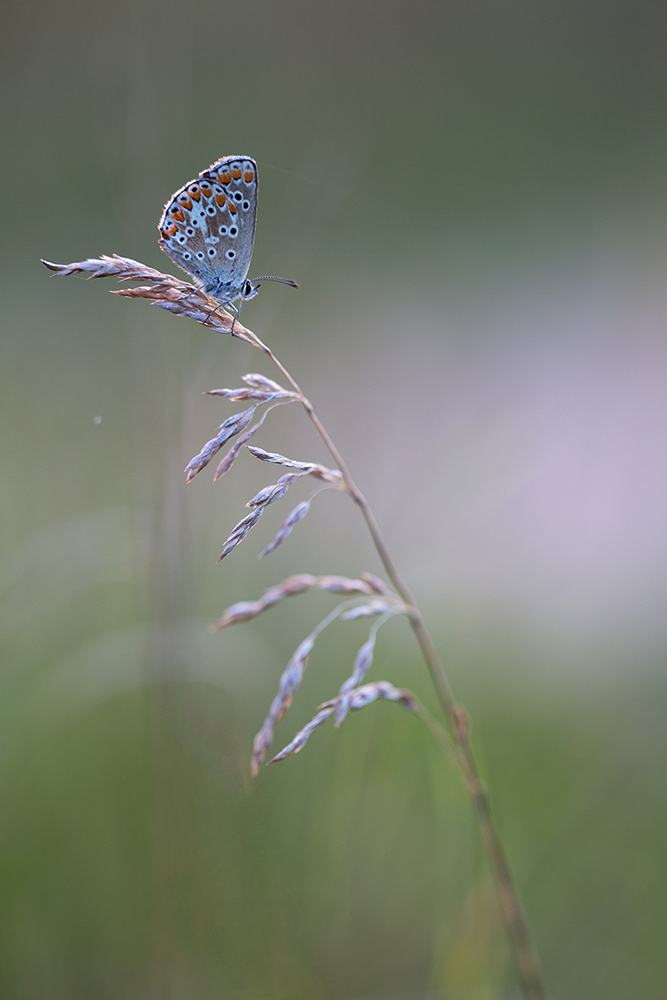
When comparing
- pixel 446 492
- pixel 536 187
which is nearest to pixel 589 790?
pixel 446 492

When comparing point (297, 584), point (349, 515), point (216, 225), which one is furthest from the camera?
point (349, 515)

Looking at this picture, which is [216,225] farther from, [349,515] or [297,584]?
[349,515]

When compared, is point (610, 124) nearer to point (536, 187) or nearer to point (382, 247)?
point (536, 187)

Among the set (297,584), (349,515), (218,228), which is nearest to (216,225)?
(218,228)

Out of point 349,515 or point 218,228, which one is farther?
point 349,515

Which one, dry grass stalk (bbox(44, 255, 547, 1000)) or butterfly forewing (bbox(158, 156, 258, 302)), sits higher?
butterfly forewing (bbox(158, 156, 258, 302))

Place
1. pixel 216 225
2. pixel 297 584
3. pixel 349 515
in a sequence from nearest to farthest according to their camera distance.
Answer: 1. pixel 297 584
2. pixel 216 225
3. pixel 349 515
